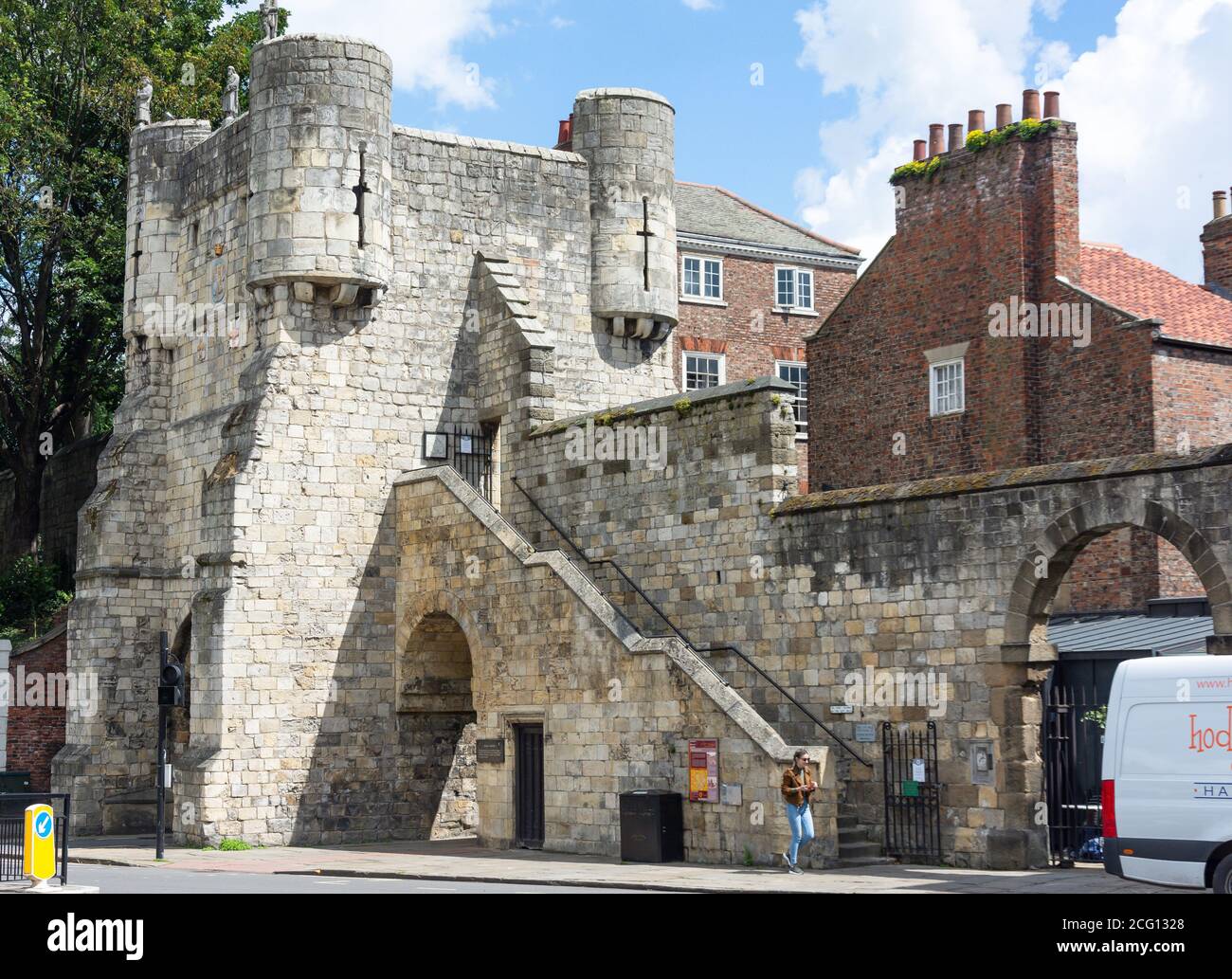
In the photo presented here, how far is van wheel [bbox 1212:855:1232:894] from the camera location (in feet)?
48.7

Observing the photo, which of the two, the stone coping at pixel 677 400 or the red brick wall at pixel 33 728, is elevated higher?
the stone coping at pixel 677 400

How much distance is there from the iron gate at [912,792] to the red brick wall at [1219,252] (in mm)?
20034

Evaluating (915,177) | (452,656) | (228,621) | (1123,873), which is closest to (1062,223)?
(915,177)

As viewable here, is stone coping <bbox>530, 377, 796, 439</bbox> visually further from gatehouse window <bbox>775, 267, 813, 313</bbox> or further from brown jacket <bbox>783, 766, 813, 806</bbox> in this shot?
gatehouse window <bbox>775, 267, 813, 313</bbox>

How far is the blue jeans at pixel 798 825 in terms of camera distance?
2002 centimetres

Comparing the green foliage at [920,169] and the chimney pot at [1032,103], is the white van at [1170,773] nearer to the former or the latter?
the chimney pot at [1032,103]

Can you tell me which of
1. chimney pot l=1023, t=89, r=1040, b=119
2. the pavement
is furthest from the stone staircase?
chimney pot l=1023, t=89, r=1040, b=119

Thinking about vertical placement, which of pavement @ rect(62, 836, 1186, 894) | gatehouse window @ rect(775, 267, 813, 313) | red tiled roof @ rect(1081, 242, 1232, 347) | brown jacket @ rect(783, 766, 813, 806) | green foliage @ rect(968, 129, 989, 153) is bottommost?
pavement @ rect(62, 836, 1186, 894)

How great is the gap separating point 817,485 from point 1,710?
58.5ft

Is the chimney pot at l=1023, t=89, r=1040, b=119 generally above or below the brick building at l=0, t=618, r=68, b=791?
above

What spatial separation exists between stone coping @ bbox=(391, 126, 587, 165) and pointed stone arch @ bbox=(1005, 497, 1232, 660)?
45.2 ft

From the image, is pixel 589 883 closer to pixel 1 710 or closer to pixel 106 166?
pixel 1 710

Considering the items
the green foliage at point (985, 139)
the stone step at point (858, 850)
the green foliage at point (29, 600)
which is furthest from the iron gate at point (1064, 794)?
the green foliage at point (29, 600)

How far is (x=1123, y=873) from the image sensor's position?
51.8 ft
